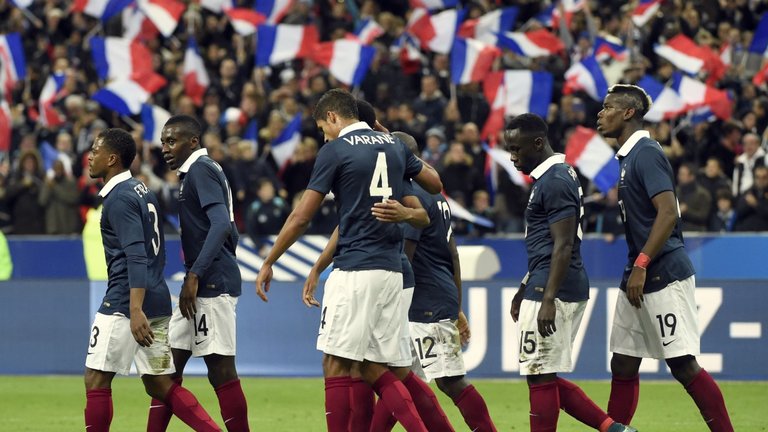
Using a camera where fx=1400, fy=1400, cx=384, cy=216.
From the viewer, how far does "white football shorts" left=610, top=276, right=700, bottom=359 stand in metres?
9.31

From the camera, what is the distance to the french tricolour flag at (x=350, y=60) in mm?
22125

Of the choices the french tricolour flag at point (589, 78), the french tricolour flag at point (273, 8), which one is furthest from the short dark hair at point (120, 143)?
the french tricolour flag at point (273, 8)

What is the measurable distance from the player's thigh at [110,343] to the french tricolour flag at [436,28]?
47.3ft

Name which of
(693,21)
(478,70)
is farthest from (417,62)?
(693,21)

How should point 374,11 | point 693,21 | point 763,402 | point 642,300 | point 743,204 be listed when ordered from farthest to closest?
point 374,11 → point 693,21 → point 743,204 → point 763,402 → point 642,300

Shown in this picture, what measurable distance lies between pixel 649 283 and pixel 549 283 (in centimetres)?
85

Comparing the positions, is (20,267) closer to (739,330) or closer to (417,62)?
(417,62)

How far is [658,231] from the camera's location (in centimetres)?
920

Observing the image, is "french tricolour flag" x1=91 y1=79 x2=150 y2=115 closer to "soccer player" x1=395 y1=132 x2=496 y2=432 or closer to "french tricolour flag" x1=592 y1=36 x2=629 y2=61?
"french tricolour flag" x1=592 y1=36 x2=629 y2=61

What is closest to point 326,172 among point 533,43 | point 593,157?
point 593,157

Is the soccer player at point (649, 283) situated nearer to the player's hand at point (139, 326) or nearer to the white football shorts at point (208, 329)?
the white football shorts at point (208, 329)

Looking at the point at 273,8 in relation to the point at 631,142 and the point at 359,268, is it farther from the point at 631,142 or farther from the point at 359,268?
the point at 359,268

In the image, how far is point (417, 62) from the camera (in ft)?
76.3

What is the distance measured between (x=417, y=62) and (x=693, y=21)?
453cm
